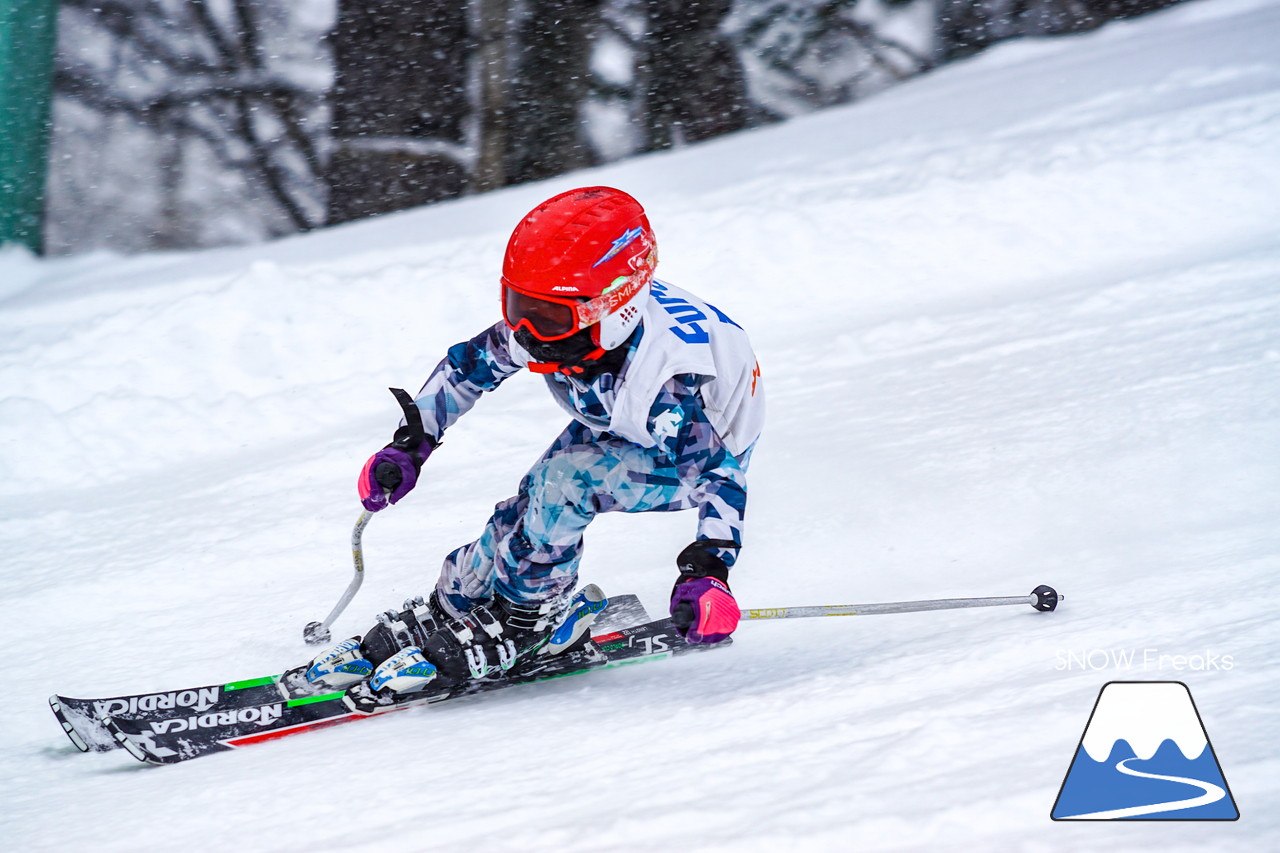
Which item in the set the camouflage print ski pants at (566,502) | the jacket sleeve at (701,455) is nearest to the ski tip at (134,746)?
the camouflage print ski pants at (566,502)

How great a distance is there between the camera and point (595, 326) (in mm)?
2377

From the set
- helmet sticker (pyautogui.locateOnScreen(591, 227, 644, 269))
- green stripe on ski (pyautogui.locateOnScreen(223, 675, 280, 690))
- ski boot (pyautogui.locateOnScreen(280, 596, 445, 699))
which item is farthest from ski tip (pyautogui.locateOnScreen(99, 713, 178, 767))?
helmet sticker (pyautogui.locateOnScreen(591, 227, 644, 269))

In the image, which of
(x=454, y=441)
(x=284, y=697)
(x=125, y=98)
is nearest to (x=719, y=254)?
(x=454, y=441)

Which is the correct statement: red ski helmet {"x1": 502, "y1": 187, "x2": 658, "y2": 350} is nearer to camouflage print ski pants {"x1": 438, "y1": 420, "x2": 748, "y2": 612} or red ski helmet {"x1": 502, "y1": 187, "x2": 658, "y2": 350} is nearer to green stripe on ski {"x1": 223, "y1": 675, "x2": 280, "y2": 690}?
camouflage print ski pants {"x1": 438, "y1": 420, "x2": 748, "y2": 612}

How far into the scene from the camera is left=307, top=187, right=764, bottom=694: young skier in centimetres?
236

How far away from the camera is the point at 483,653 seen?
108 inches

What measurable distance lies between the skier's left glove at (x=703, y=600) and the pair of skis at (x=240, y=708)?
34cm

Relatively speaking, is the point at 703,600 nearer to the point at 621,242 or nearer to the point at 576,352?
the point at 576,352

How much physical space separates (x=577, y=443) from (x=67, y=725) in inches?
59.7

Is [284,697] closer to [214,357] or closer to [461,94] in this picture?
[214,357]

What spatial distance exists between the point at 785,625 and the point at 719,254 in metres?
3.11

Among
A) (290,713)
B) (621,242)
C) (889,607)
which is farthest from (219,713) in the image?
(889,607)

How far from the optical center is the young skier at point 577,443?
2.36m

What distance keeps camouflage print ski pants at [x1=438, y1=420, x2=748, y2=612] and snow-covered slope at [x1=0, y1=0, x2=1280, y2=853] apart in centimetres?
35
